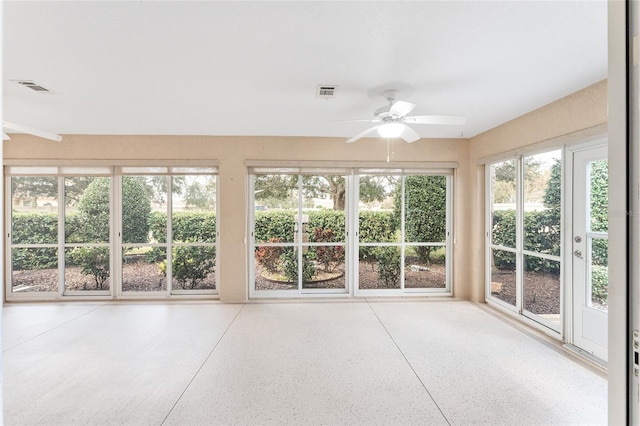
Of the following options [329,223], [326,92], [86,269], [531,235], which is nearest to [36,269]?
[86,269]

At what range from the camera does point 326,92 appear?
311 cm

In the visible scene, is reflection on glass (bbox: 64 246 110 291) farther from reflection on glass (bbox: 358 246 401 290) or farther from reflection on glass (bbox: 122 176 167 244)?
reflection on glass (bbox: 358 246 401 290)

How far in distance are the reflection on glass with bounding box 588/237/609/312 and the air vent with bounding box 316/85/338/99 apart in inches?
119

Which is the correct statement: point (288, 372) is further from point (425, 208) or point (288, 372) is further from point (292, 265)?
point (425, 208)

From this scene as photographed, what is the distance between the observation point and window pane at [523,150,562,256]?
11.6 feet

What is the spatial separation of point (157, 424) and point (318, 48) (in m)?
3.02

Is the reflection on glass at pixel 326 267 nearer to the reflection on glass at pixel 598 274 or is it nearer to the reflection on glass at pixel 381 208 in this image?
the reflection on glass at pixel 381 208

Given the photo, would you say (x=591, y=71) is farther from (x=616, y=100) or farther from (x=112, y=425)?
(x=112, y=425)

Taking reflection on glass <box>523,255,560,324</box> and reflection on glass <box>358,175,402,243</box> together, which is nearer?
reflection on glass <box>523,255,560,324</box>

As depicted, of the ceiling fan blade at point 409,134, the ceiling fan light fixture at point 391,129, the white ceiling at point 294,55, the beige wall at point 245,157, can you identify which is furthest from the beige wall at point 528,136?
the ceiling fan light fixture at point 391,129

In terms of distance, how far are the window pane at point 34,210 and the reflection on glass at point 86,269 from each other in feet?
1.36

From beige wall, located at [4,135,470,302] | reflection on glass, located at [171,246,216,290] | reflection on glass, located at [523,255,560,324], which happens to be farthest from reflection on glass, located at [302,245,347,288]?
reflection on glass, located at [523,255,560,324]

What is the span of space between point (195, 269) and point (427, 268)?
3878mm

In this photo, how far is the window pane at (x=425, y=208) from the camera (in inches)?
202
